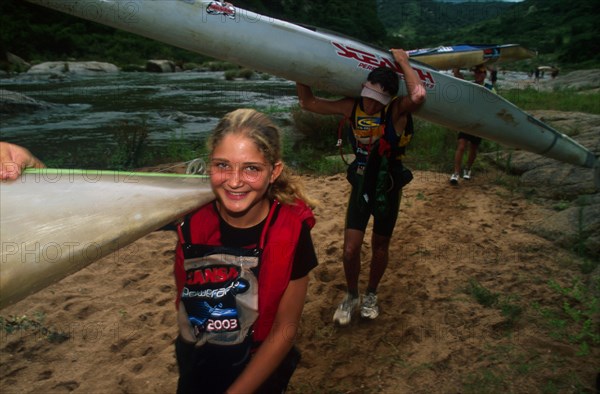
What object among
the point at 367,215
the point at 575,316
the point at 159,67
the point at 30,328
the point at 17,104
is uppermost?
the point at 159,67

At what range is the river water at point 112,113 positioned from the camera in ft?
26.6

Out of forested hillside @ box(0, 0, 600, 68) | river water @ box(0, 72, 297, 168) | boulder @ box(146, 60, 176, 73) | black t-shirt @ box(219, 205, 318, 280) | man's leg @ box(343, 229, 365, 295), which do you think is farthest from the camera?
forested hillside @ box(0, 0, 600, 68)

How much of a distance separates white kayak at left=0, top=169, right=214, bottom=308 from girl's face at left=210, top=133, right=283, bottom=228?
4.3 inches

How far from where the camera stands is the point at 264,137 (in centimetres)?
147

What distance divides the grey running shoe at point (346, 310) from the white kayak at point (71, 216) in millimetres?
1673

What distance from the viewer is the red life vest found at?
1.35 meters

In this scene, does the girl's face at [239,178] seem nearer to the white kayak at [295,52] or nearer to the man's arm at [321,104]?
the white kayak at [295,52]

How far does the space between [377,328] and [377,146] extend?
1.24m

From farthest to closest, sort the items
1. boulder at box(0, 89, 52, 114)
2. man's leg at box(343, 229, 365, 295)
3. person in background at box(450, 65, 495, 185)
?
1. boulder at box(0, 89, 52, 114)
2. person in background at box(450, 65, 495, 185)
3. man's leg at box(343, 229, 365, 295)

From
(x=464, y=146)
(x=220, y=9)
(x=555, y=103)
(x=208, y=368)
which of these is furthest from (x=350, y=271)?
(x=555, y=103)

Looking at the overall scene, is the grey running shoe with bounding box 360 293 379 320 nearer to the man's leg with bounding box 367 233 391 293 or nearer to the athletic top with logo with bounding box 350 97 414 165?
the man's leg with bounding box 367 233 391 293

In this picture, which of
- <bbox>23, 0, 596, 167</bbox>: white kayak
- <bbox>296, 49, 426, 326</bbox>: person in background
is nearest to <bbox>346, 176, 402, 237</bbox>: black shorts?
<bbox>296, 49, 426, 326</bbox>: person in background

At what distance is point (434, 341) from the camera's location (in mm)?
2621

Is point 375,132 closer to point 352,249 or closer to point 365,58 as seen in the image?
point 365,58
